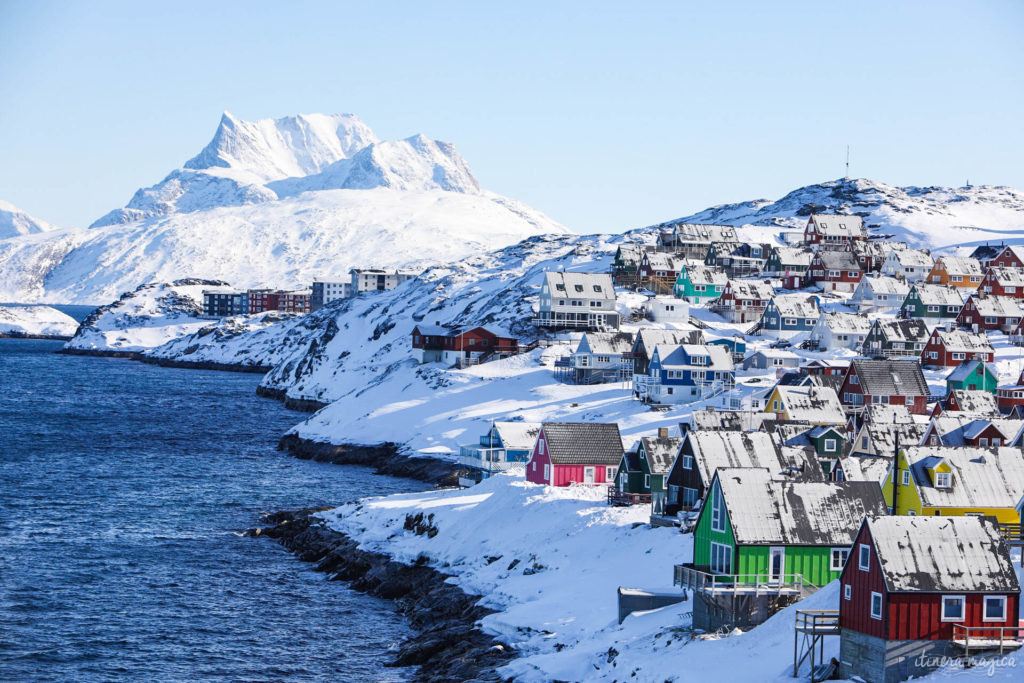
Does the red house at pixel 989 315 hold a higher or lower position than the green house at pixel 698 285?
lower

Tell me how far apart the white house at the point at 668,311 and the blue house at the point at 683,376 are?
33.2 metres

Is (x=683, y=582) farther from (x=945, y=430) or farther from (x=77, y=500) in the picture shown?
(x=77, y=500)

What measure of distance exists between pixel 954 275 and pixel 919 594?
447 feet

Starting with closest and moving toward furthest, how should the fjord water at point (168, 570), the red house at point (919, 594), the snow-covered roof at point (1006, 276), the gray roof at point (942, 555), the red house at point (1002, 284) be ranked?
the red house at point (919, 594), the gray roof at point (942, 555), the fjord water at point (168, 570), the red house at point (1002, 284), the snow-covered roof at point (1006, 276)

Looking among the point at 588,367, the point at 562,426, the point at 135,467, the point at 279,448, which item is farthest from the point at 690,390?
the point at 135,467

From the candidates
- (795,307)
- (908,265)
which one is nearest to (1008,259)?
(908,265)

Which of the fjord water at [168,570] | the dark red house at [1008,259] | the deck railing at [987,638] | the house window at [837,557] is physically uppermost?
the dark red house at [1008,259]

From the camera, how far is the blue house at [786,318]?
140 m

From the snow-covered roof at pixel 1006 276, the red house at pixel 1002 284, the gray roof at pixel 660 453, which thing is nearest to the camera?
the gray roof at pixel 660 453

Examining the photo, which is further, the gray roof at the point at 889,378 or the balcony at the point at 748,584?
the gray roof at the point at 889,378

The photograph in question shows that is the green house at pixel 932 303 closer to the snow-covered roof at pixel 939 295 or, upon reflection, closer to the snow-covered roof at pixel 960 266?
the snow-covered roof at pixel 939 295

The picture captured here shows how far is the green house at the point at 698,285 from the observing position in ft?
522

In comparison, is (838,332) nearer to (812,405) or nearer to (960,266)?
(812,405)

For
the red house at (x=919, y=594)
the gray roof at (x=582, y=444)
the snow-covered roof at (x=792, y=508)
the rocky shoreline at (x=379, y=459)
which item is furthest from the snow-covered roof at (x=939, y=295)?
the red house at (x=919, y=594)
